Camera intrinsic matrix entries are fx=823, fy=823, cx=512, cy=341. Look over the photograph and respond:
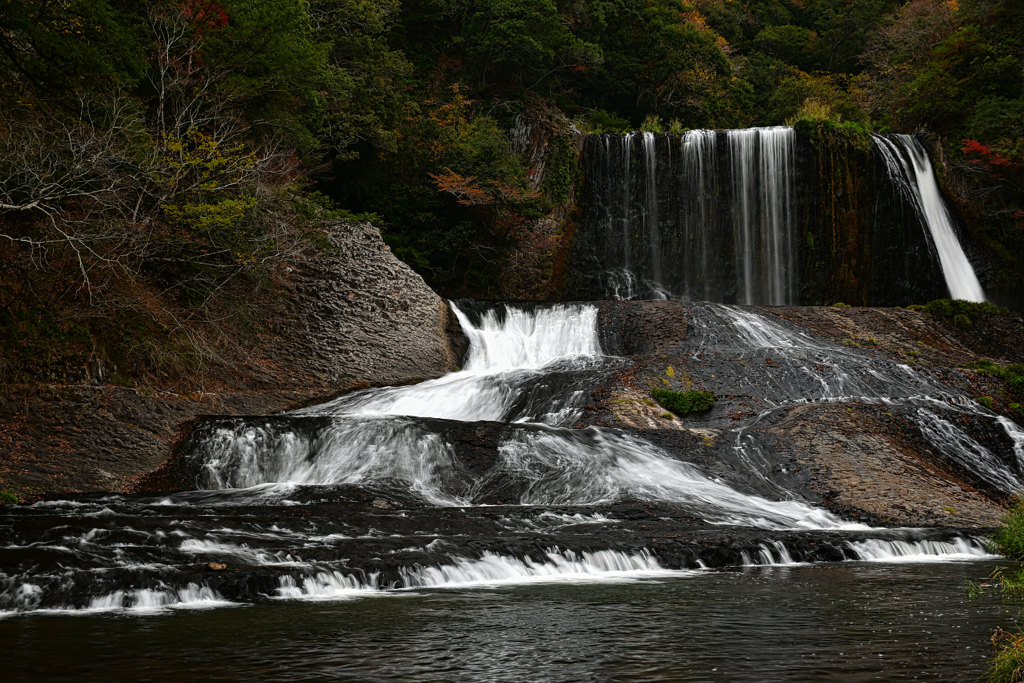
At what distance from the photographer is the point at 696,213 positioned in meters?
31.4

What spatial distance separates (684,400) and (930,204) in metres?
19.3

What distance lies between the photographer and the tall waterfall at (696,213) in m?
31.0

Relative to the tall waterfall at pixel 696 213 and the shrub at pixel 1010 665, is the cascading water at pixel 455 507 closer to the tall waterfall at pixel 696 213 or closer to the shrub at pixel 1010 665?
the shrub at pixel 1010 665

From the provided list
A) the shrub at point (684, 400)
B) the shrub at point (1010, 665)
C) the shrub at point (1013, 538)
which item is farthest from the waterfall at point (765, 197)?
the shrub at point (1010, 665)

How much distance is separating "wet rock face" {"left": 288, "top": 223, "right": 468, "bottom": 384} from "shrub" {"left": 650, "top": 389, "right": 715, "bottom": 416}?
688cm

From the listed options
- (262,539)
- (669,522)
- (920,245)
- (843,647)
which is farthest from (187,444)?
(920,245)

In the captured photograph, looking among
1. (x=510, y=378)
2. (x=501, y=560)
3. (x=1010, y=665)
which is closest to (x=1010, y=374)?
(x=510, y=378)

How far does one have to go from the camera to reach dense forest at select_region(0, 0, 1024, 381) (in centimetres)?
1426

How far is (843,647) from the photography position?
5.28 meters

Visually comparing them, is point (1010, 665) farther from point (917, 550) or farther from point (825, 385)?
point (825, 385)

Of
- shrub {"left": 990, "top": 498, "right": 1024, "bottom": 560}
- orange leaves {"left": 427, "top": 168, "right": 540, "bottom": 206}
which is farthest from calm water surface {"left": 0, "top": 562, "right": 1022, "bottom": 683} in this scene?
orange leaves {"left": 427, "top": 168, "right": 540, "bottom": 206}

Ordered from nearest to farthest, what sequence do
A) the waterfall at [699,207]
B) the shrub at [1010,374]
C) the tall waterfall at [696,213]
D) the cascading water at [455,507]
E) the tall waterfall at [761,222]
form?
1. the cascading water at [455,507]
2. the shrub at [1010,374]
3. the tall waterfall at [761,222]
4. the tall waterfall at [696,213]
5. the waterfall at [699,207]

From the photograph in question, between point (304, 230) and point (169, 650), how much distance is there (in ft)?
54.2

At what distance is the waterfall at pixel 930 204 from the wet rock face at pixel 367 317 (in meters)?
18.6
